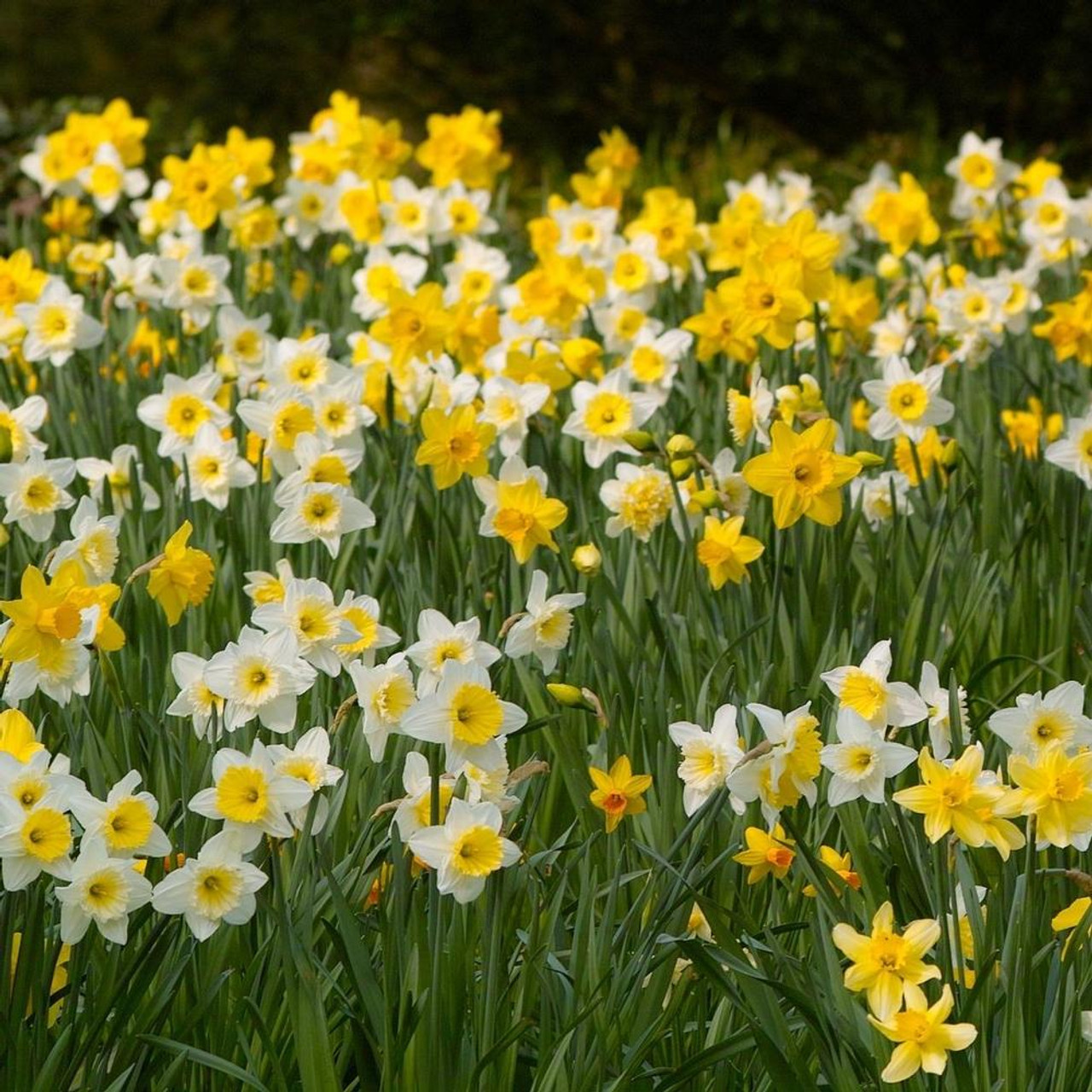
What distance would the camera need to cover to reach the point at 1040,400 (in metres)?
3.18

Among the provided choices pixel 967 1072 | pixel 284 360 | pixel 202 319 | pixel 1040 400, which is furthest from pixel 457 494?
pixel 967 1072

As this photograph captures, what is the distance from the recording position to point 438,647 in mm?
1568

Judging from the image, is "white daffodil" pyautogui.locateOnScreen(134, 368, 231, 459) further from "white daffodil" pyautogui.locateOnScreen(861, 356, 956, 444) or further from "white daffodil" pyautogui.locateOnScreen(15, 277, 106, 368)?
"white daffodil" pyautogui.locateOnScreen(861, 356, 956, 444)

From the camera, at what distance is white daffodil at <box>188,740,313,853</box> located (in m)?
1.40

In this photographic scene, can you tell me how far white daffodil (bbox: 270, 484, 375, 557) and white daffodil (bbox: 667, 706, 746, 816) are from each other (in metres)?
0.63

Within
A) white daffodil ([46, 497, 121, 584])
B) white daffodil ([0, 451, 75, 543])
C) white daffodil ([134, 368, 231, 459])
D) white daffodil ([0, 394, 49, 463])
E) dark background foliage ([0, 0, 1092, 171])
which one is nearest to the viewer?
white daffodil ([46, 497, 121, 584])

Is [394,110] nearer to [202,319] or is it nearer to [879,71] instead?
[879,71]

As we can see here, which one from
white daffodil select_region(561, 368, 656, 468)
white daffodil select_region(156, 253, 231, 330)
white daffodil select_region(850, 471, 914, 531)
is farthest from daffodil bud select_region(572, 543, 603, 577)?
white daffodil select_region(156, 253, 231, 330)

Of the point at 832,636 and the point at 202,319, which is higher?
the point at 202,319

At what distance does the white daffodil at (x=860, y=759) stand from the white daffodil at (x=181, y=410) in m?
1.39

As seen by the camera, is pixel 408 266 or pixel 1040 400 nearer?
pixel 1040 400

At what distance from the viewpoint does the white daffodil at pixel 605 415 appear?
2568 mm

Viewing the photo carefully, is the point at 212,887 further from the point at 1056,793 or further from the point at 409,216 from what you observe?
the point at 409,216

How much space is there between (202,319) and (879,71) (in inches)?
225
